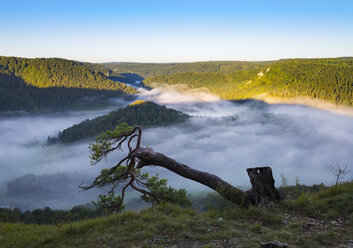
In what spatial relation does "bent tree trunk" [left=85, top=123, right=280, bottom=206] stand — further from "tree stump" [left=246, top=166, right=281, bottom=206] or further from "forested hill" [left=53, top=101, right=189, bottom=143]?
"forested hill" [left=53, top=101, right=189, bottom=143]

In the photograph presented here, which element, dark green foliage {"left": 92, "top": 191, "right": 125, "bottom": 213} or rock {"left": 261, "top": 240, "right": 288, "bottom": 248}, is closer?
rock {"left": 261, "top": 240, "right": 288, "bottom": 248}

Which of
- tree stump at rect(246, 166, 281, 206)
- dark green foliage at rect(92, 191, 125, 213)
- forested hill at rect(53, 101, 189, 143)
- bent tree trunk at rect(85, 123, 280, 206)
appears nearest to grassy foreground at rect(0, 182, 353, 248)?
tree stump at rect(246, 166, 281, 206)

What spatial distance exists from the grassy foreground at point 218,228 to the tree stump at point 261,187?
1.28 feet

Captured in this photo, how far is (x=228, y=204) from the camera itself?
28.9 ft

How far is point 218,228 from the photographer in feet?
22.4

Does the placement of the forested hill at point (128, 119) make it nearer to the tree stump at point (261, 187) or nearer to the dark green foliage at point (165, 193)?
the dark green foliage at point (165, 193)

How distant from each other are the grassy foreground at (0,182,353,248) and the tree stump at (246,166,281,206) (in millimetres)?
390

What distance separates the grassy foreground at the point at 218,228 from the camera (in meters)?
5.98

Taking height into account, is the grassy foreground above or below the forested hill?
above

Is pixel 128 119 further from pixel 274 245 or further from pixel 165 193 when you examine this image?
pixel 274 245

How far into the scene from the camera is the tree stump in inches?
333

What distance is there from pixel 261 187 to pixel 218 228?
2.63 meters

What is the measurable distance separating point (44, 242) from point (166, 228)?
3297 millimetres

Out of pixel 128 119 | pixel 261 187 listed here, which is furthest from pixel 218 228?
pixel 128 119
